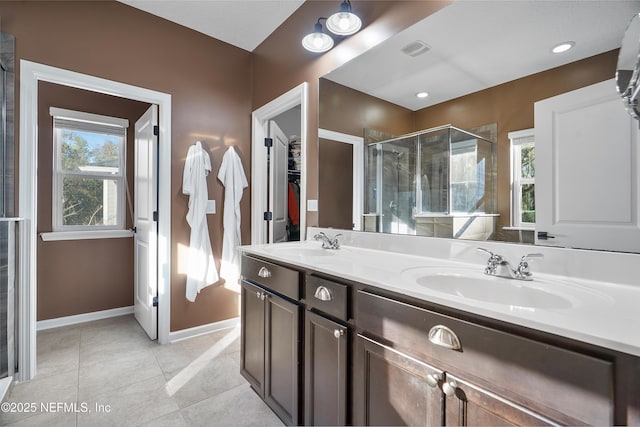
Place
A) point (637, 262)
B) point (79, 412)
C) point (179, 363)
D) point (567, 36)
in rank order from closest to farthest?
1. point (637, 262)
2. point (567, 36)
3. point (79, 412)
4. point (179, 363)

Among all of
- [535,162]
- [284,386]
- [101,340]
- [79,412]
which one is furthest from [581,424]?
[101,340]

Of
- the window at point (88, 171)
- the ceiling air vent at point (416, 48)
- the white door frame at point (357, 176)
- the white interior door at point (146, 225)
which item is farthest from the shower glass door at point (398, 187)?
the window at point (88, 171)

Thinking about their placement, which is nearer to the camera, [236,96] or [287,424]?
[287,424]

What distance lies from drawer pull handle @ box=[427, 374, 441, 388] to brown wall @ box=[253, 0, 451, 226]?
1472 mm

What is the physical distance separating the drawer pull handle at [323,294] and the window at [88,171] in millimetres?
2976

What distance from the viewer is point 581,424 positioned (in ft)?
1.97

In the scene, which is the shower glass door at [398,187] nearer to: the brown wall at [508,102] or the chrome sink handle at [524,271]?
the brown wall at [508,102]

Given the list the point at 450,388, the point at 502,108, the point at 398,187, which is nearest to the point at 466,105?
the point at 502,108

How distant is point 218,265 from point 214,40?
83.3 inches

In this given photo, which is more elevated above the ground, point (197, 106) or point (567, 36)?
point (197, 106)

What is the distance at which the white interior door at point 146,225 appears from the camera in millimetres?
2537

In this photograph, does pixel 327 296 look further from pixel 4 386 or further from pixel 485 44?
pixel 4 386

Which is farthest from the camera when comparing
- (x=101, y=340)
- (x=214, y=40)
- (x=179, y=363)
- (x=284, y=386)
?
(x=214, y=40)

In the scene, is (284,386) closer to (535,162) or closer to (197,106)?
(535,162)
